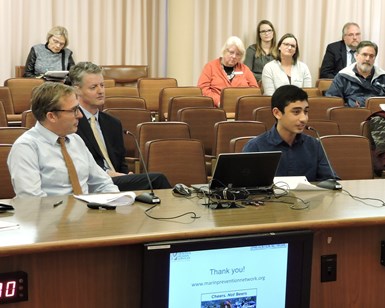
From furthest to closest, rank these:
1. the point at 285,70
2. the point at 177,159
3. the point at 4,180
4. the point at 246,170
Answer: the point at 285,70
the point at 177,159
the point at 4,180
the point at 246,170

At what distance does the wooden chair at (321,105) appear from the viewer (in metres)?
6.35

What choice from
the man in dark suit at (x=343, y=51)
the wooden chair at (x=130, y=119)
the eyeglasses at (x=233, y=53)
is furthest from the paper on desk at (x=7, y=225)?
the man in dark suit at (x=343, y=51)

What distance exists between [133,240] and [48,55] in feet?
21.1

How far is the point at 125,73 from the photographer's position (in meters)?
9.20

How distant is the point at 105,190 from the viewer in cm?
371

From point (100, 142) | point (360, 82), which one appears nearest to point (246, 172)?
point (100, 142)

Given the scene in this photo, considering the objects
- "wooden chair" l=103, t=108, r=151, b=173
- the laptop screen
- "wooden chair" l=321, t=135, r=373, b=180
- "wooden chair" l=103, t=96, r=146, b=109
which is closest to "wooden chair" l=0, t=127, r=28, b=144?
"wooden chair" l=103, t=108, r=151, b=173

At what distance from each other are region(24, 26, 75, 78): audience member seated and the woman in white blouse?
246 centimetres

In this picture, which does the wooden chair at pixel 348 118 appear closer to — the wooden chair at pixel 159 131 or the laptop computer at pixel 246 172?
the wooden chair at pixel 159 131

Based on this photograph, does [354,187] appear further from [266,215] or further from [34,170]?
[34,170]

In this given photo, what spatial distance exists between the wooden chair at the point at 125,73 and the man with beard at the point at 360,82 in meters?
2.98

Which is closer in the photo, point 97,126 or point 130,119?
point 97,126

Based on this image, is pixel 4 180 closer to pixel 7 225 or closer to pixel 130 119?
pixel 7 225

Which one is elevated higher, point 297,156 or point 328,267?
point 297,156
